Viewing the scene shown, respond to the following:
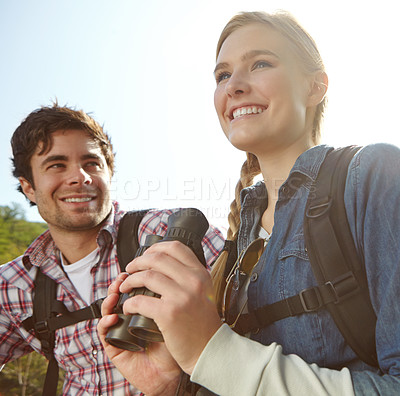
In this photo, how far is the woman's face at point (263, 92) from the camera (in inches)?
68.0

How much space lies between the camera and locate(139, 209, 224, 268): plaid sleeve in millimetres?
3096

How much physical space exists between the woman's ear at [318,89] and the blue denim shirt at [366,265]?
0.54 metres

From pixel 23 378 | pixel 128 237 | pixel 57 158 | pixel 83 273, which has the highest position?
pixel 57 158

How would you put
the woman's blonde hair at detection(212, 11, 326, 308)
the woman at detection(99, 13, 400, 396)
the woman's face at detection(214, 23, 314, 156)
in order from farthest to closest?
the woman's blonde hair at detection(212, 11, 326, 308) → the woman's face at detection(214, 23, 314, 156) → the woman at detection(99, 13, 400, 396)

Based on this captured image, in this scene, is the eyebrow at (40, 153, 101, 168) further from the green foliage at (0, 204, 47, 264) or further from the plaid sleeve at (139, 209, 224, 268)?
the green foliage at (0, 204, 47, 264)

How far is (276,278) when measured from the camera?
1.37m

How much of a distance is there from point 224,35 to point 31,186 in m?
2.81

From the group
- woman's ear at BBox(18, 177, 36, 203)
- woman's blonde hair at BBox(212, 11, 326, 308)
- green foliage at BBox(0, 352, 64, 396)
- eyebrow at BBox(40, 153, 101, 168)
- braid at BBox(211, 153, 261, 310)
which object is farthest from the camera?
green foliage at BBox(0, 352, 64, 396)

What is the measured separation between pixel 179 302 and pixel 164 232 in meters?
2.07

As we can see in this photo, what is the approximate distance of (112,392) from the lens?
2.84 meters

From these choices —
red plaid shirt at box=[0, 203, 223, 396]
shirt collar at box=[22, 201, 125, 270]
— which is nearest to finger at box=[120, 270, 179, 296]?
red plaid shirt at box=[0, 203, 223, 396]

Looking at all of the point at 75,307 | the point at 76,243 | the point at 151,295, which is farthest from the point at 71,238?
the point at 151,295

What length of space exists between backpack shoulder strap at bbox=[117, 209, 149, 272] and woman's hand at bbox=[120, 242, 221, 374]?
6.45 ft

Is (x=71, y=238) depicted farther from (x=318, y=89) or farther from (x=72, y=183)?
(x=318, y=89)
